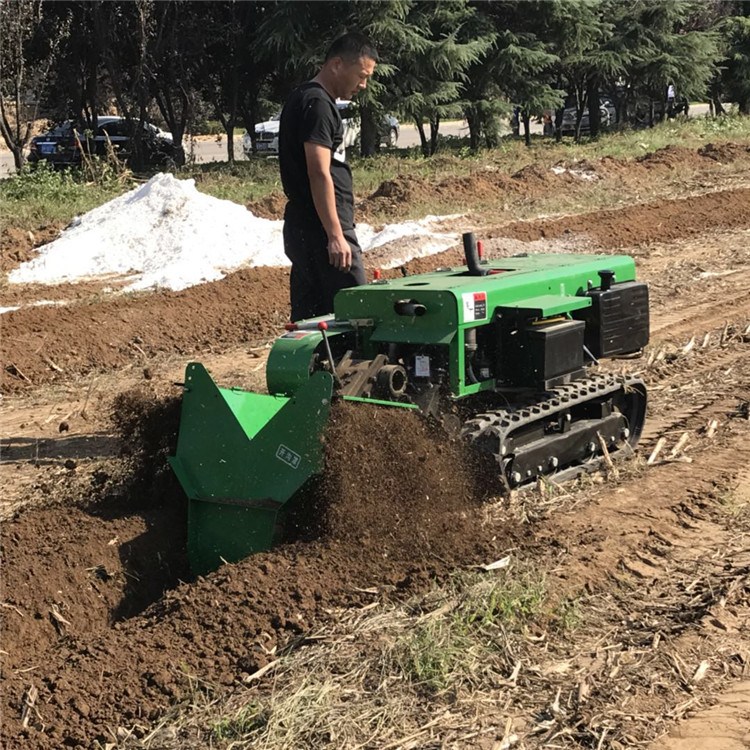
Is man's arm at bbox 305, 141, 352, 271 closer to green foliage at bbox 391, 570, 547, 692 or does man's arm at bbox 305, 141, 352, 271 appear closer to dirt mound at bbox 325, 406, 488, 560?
dirt mound at bbox 325, 406, 488, 560

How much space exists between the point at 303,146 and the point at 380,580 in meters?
2.46

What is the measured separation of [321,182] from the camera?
5.76 metres

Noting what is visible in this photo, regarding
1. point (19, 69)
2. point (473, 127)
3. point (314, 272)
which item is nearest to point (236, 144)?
point (473, 127)

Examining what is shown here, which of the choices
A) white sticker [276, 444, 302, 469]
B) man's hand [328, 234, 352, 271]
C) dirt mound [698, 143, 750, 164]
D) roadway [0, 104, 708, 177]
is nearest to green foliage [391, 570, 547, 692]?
white sticker [276, 444, 302, 469]

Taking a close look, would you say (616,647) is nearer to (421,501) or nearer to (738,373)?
(421,501)

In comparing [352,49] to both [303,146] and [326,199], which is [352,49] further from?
[326,199]

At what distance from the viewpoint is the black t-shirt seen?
5.76 m

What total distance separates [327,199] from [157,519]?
1.86m

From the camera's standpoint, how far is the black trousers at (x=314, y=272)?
603 cm

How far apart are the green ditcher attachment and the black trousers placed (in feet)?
3.27

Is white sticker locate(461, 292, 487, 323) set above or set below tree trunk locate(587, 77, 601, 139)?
below

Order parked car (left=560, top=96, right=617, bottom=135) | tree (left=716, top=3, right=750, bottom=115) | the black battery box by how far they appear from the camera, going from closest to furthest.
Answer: the black battery box
tree (left=716, top=3, right=750, bottom=115)
parked car (left=560, top=96, right=617, bottom=135)

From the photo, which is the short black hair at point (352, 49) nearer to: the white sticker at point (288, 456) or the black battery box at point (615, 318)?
the black battery box at point (615, 318)

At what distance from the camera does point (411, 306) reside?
5.30 meters
